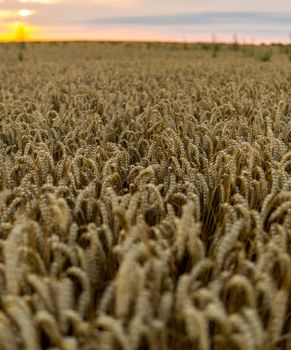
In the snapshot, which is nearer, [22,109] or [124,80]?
[22,109]

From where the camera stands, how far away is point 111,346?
3.44ft

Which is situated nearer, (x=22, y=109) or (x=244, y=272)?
(x=244, y=272)

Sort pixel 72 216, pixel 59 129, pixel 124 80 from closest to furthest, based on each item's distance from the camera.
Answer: pixel 72 216 → pixel 59 129 → pixel 124 80

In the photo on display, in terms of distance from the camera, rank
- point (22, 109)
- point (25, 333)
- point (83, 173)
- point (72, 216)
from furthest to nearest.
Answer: point (22, 109) < point (83, 173) < point (72, 216) < point (25, 333)

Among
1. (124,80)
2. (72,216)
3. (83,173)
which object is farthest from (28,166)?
(124,80)

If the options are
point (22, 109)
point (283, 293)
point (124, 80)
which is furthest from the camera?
point (124, 80)

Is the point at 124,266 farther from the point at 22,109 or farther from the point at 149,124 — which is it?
the point at 22,109

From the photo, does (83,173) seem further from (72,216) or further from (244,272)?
(244,272)

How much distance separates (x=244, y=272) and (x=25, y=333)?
605mm

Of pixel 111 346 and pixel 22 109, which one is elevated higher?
pixel 22 109

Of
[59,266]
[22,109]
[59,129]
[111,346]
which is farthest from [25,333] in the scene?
[22,109]

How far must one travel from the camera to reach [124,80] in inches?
224

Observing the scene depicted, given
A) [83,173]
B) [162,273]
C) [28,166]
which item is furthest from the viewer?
[28,166]

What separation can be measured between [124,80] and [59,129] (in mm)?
2861
